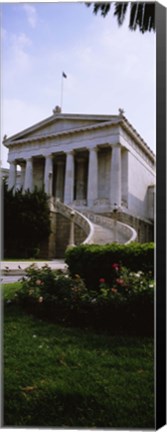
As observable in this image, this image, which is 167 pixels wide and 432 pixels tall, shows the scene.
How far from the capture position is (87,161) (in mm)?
7145

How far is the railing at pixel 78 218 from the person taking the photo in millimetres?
3903

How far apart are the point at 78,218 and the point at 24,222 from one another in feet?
4.80

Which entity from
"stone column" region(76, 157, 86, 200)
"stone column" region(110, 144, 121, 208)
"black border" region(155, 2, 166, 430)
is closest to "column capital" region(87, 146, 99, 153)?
"stone column" region(76, 157, 86, 200)

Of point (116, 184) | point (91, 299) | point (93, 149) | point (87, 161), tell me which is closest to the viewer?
point (91, 299)

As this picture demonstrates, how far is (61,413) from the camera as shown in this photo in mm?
2547

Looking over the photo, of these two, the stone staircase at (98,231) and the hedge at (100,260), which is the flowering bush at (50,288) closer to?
the hedge at (100,260)

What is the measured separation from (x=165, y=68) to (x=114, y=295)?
2.01 meters

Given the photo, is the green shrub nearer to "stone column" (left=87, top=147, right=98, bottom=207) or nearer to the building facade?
the building facade

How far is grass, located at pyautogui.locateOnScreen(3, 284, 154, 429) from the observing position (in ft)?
8.27

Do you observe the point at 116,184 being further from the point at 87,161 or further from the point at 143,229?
the point at 143,229

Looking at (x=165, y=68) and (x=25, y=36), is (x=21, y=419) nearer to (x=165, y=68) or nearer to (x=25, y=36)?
(x=165, y=68)

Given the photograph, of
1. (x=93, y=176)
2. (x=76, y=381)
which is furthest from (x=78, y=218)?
(x=76, y=381)

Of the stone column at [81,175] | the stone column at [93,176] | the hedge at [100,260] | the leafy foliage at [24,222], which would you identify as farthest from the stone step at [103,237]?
the stone column at [81,175]

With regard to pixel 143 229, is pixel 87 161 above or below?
above
